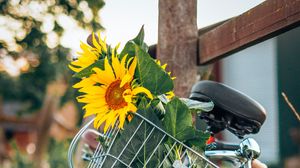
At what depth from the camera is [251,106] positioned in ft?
4.22

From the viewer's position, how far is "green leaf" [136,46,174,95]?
1.13 meters

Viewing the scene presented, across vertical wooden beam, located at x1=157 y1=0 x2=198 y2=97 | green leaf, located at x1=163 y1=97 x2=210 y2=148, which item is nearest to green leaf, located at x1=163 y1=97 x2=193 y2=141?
green leaf, located at x1=163 y1=97 x2=210 y2=148

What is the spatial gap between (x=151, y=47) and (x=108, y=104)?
146 cm

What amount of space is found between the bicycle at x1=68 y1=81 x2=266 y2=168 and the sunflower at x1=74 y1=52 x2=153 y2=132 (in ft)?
0.11

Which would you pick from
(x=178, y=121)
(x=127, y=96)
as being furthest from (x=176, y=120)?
(x=127, y=96)

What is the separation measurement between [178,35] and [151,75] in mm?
1143

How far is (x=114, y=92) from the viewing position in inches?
44.2

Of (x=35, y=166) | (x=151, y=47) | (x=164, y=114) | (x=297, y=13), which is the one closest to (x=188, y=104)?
(x=164, y=114)

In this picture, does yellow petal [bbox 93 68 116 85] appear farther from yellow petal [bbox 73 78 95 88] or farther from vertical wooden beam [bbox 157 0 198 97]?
vertical wooden beam [bbox 157 0 198 97]

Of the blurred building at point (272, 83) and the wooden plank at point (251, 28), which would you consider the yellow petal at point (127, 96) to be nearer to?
the wooden plank at point (251, 28)

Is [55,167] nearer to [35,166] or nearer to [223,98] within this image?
[35,166]

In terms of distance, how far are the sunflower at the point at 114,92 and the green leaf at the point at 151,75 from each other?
1 centimetres

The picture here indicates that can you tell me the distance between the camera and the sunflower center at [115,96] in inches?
43.8

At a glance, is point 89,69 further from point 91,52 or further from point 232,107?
point 232,107
